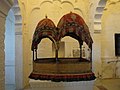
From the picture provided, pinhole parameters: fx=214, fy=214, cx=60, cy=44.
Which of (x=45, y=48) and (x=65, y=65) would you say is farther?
(x=45, y=48)

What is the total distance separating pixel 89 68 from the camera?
15.0 ft

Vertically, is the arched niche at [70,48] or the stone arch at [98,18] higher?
the stone arch at [98,18]

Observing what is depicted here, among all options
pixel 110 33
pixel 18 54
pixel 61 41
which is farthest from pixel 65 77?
pixel 110 33

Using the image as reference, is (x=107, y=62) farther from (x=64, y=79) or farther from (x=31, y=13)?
(x=64, y=79)

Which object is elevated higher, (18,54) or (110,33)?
(110,33)

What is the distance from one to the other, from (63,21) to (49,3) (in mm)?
5089

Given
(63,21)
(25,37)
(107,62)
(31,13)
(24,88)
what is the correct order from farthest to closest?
(107,62) < (31,13) < (25,37) < (24,88) < (63,21)

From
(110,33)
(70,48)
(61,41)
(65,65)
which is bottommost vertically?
(65,65)

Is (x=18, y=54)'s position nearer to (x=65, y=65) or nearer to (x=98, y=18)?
(x=98, y=18)

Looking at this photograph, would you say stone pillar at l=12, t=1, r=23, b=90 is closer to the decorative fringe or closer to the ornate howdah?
the ornate howdah

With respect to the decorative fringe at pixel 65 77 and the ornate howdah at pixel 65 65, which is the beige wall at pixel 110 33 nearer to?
the ornate howdah at pixel 65 65

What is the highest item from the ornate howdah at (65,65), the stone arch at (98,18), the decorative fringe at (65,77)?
the stone arch at (98,18)

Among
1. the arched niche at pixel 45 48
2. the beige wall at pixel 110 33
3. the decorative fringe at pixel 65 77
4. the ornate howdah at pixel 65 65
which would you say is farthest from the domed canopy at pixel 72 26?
the beige wall at pixel 110 33

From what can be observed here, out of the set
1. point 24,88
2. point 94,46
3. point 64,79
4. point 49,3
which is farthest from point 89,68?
point 49,3
